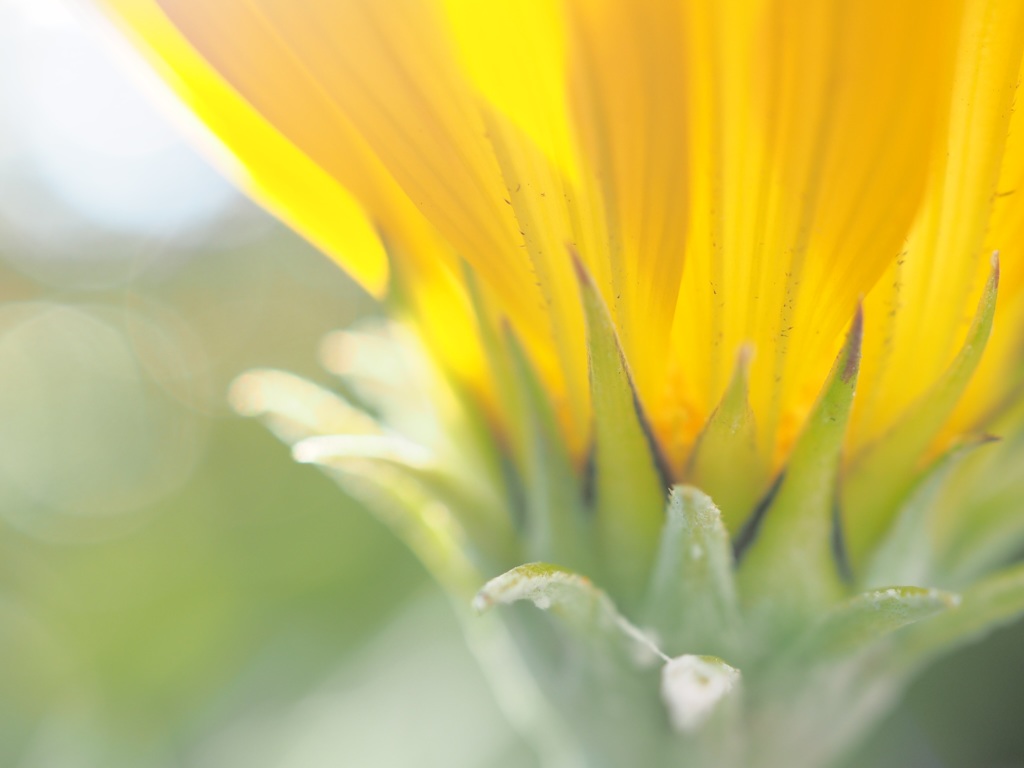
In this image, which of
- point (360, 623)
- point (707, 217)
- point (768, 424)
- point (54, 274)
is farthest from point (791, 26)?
point (54, 274)

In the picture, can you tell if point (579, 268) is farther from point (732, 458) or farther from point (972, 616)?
point (972, 616)

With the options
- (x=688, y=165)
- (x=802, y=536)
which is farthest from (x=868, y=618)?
(x=688, y=165)

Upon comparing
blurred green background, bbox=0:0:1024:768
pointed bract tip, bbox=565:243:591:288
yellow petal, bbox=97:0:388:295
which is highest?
yellow petal, bbox=97:0:388:295

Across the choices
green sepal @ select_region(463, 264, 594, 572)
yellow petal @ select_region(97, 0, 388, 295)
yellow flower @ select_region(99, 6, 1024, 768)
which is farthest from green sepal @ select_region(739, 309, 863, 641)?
yellow petal @ select_region(97, 0, 388, 295)

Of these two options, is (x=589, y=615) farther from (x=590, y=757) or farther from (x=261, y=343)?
(x=261, y=343)

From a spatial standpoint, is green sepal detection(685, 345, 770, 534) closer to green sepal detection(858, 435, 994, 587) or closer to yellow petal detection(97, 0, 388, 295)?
green sepal detection(858, 435, 994, 587)

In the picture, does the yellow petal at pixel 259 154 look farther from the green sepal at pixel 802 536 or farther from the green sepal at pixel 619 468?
the green sepal at pixel 802 536

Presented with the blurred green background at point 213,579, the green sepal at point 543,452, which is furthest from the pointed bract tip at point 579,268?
the blurred green background at point 213,579
